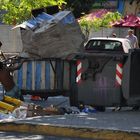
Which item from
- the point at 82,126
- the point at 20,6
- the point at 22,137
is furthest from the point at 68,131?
the point at 20,6

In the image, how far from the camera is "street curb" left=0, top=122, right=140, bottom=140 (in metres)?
8.58

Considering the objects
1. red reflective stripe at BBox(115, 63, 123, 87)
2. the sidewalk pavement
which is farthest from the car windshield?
the sidewalk pavement

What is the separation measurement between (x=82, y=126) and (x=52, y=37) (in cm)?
478

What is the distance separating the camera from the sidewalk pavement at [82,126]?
8680 millimetres

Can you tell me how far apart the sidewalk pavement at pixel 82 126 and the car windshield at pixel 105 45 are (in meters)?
4.80

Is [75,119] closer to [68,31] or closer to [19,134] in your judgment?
[19,134]

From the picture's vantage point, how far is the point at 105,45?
596 inches

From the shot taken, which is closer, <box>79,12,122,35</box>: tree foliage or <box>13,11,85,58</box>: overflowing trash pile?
<box>13,11,85,58</box>: overflowing trash pile

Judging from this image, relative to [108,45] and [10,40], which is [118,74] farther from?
[10,40]

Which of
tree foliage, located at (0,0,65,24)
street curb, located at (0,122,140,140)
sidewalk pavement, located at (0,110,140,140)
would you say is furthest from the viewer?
tree foliage, located at (0,0,65,24)

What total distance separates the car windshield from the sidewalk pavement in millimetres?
4802

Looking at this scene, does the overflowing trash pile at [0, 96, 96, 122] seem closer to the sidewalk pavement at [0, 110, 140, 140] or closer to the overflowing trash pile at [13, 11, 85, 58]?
the sidewalk pavement at [0, 110, 140, 140]

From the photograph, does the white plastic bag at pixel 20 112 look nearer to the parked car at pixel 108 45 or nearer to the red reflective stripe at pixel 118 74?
the red reflective stripe at pixel 118 74

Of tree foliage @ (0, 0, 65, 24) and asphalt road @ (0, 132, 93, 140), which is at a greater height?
tree foliage @ (0, 0, 65, 24)
